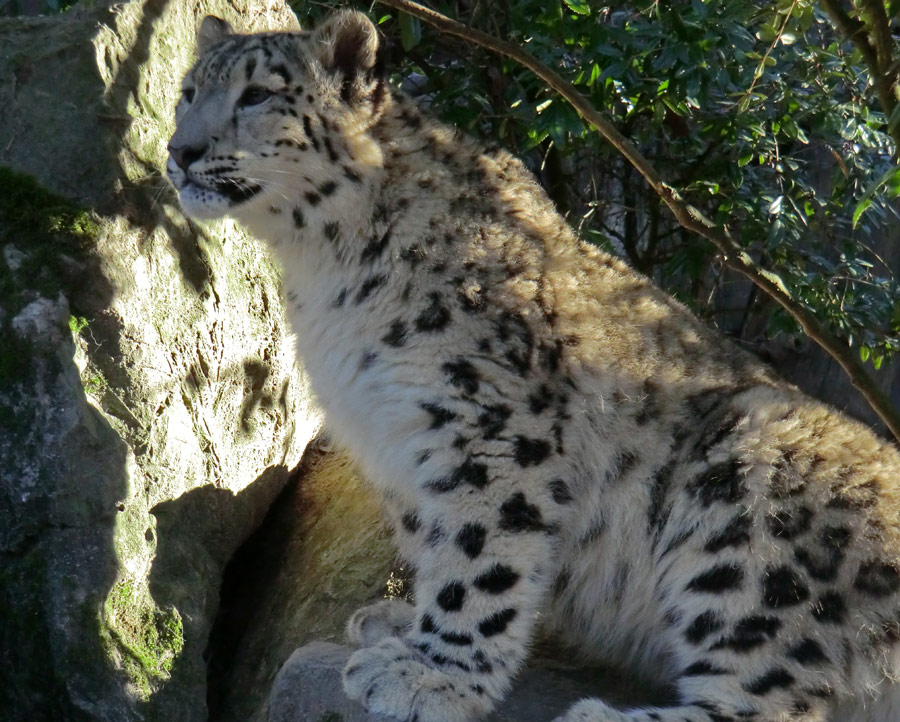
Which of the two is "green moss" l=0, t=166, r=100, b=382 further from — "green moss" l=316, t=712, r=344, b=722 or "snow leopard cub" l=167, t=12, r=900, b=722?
"green moss" l=316, t=712, r=344, b=722

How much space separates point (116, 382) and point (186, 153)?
98 centimetres

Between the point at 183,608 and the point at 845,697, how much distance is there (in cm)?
246

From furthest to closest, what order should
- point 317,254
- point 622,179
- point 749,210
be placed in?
1. point 622,179
2. point 749,210
3. point 317,254

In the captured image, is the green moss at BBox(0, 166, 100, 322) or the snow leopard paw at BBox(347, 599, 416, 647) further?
the green moss at BBox(0, 166, 100, 322)

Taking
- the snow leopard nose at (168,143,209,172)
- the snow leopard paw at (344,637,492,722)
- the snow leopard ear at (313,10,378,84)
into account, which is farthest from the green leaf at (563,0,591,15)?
the snow leopard paw at (344,637,492,722)

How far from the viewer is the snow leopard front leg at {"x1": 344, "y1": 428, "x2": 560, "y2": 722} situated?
380cm

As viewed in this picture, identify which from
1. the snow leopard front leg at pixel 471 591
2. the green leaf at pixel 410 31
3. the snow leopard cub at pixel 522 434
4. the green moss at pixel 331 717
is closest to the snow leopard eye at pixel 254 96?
the snow leopard cub at pixel 522 434

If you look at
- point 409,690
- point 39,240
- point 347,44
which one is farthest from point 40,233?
point 409,690

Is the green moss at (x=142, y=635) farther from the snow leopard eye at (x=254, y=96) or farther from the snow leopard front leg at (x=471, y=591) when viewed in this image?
the snow leopard eye at (x=254, y=96)

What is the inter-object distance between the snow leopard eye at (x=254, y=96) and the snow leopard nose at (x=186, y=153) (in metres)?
0.23

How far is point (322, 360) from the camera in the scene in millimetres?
4391

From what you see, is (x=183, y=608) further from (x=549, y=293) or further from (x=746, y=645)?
(x=746, y=645)

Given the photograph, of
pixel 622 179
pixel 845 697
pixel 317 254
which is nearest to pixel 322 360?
pixel 317 254

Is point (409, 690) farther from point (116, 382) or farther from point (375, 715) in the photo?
point (116, 382)
